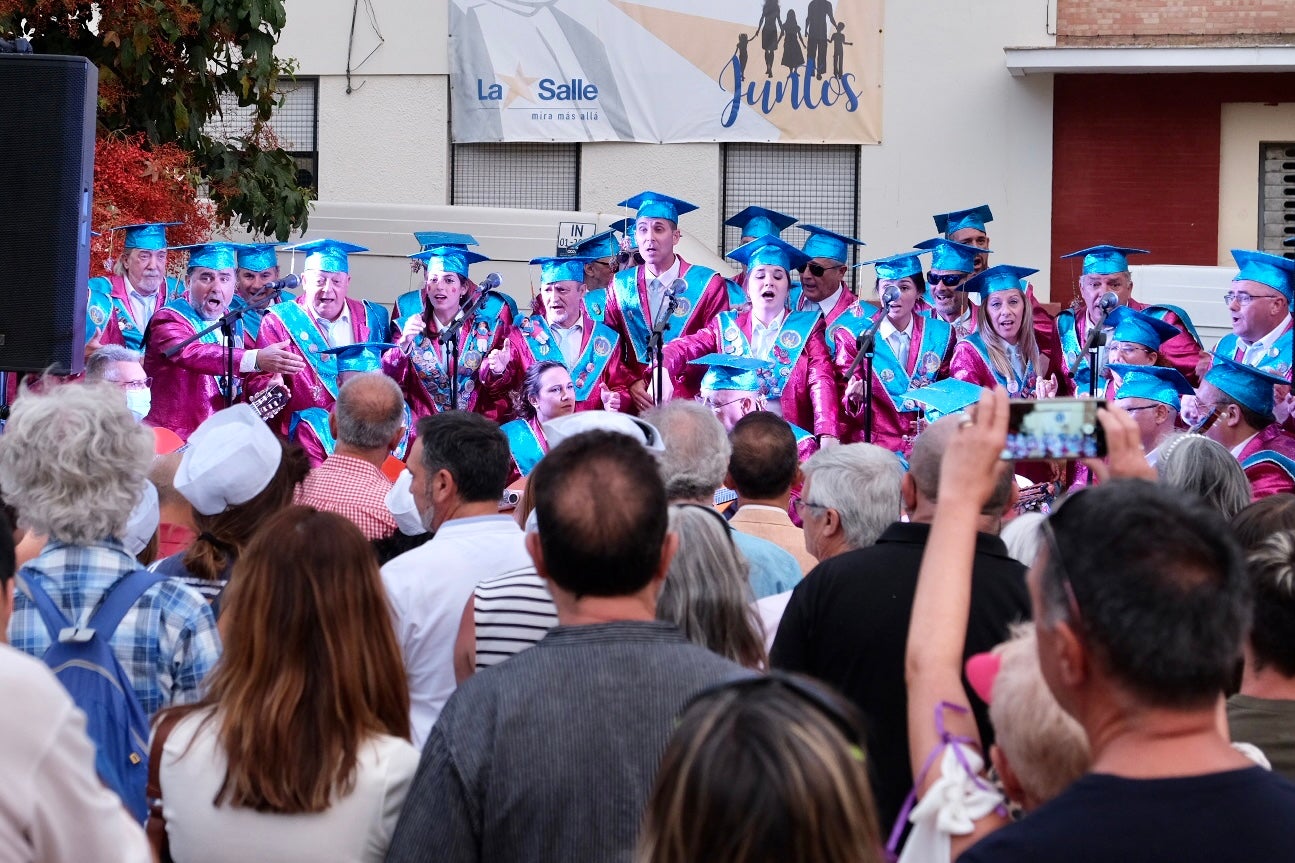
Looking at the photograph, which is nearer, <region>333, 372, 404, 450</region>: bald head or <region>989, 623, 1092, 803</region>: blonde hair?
<region>989, 623, 1092, 803</region>: blonde hair

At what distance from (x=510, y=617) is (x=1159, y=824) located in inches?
60.8

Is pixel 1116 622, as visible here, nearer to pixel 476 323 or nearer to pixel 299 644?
pixel 299 644

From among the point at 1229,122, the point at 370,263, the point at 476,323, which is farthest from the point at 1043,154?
the point at 476,323

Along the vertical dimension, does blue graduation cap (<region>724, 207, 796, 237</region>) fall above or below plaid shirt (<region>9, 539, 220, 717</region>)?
above

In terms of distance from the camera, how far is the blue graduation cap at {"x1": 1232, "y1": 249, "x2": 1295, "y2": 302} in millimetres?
9047

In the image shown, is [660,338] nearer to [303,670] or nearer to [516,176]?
[303,670]

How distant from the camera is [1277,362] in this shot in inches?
348

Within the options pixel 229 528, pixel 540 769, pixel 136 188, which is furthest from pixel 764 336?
pixel 540 769

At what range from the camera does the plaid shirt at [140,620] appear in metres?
2.91

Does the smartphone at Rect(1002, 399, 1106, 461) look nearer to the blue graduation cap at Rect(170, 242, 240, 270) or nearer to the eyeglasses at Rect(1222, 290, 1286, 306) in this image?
the eyeglasses at Rect(1222, 290, 1286, 306)

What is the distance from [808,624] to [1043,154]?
45.9 ft

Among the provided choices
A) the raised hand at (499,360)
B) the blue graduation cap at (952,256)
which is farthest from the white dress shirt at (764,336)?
the raised hand at (499,360)

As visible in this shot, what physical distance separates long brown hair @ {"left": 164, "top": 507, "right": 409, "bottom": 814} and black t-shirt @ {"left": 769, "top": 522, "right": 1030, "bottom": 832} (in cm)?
79

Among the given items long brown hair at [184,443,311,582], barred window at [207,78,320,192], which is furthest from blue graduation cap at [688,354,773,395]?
barred window at [207,78,320,192]
